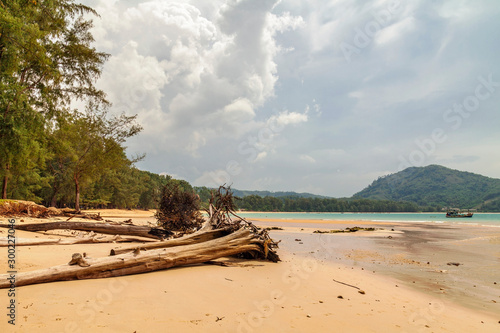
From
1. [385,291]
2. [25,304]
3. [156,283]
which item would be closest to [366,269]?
[385,291]

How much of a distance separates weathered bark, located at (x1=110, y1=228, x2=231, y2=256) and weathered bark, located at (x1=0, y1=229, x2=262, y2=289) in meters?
0.39

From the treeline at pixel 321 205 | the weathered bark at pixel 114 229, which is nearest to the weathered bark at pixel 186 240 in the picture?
the weathered bark at pixel 114 229

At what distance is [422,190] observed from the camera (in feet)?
607

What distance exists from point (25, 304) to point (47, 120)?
20208 millimetres

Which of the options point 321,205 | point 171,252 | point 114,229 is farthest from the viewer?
point 321,205

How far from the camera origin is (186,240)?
7.33 metres

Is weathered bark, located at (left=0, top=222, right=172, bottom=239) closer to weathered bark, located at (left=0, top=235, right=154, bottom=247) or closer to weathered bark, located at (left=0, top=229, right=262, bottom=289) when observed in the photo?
weathered bark, located at (left=0, top=235, right=154, bottom=247)

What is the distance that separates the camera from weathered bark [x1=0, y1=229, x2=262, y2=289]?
465cm

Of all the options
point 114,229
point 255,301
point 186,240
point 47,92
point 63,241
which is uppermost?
point 47,92

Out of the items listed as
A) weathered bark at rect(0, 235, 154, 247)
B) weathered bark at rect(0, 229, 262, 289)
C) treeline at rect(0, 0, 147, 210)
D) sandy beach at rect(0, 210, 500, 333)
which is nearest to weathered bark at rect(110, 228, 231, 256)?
weathered bark at rect(0, 229, 262, 289)

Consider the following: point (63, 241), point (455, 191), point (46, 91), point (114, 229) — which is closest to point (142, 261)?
point (63, 241)

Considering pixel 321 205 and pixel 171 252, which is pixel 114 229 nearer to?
pixel 171 252

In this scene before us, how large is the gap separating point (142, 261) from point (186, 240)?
5.60ft

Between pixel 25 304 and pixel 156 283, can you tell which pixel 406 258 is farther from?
pixel 25 304
